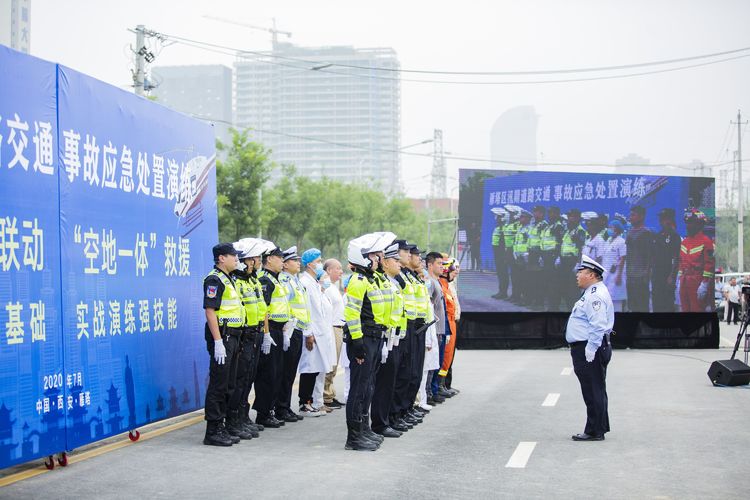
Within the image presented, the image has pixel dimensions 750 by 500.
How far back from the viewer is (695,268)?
24375mm

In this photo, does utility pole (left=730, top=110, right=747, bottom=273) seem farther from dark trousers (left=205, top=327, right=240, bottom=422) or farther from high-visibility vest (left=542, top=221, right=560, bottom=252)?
dark trousers (left=205, top=327, right=240, bottom=422)

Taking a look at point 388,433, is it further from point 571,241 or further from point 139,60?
point 139,60

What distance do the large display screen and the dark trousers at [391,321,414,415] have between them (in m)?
12.5

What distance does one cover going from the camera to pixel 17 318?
26.4ft

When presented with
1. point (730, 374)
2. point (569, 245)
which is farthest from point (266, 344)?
point (569, 245)

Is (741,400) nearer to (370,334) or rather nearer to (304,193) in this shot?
(370,334)

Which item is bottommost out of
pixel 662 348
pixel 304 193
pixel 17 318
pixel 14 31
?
Result: pixel 662 348

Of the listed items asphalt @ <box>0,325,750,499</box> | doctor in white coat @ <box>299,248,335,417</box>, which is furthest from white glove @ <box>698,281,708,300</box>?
doctor in white coat @ <box>299,248,335,417</box>

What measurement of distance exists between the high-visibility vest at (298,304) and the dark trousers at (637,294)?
45.4 ft

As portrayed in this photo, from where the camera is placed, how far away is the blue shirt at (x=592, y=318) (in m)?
10.4

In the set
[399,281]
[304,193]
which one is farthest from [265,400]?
[304,193]

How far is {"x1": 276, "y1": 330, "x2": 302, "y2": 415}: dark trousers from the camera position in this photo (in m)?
12.0

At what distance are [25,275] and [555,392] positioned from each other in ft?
29.6

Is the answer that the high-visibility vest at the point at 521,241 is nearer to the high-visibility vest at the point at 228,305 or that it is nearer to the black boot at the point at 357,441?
the high-visibility vest at the point at 228,305
